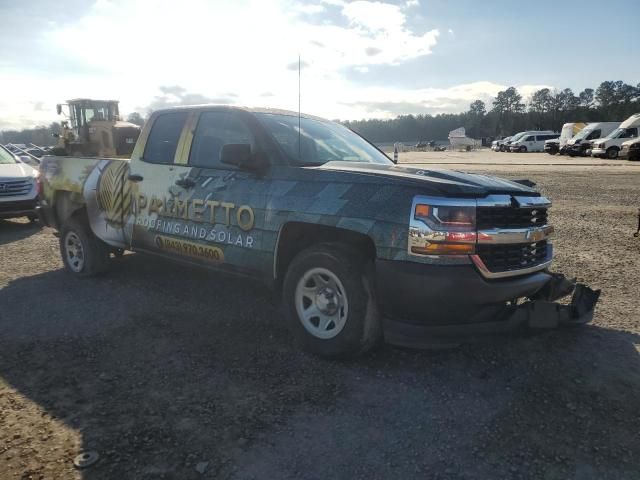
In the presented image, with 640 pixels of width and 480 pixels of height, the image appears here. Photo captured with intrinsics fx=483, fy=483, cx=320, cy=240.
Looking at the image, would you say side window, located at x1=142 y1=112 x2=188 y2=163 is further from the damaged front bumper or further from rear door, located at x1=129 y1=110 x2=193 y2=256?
the damaged front bumper

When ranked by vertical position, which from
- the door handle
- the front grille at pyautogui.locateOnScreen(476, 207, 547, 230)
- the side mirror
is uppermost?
the side mirror

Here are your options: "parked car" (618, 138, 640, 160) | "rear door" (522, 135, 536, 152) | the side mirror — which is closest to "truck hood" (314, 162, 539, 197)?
the side mirror

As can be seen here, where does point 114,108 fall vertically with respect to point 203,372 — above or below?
above

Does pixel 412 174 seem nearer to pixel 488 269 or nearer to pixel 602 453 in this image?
pixel 488 269

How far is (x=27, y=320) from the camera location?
4.58m

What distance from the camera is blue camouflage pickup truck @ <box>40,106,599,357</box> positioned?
10.3 ft

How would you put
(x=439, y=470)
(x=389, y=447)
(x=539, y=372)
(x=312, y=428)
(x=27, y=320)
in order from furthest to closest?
(x=27, y=320), (x=539, y=372), (x=312, y=428), (x=389, y=447), (x=439, y=470)

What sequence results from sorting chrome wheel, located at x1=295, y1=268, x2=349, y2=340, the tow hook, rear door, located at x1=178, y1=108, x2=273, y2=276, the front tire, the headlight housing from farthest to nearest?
1. rear door, located at x1=178, y1=108, x2=273, y2=276
2. chrome wheel, located at x1=295, y1=268, x2=349, y2=340
3. the front tire
4. the tow hook
5. the headlight housing

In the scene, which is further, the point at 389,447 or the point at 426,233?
the point at 426,233

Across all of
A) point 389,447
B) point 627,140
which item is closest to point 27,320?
point 389,447

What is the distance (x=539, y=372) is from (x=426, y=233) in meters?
1.39

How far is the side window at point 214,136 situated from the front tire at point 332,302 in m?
1.31

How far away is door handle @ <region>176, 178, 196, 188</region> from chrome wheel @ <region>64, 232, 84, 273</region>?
2.07m

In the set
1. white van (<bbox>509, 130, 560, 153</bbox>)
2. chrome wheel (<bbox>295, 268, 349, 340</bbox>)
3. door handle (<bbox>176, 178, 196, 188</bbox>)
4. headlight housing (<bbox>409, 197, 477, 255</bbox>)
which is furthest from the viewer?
white van (<bbox>509, 130, 560, 153</bbox>)
